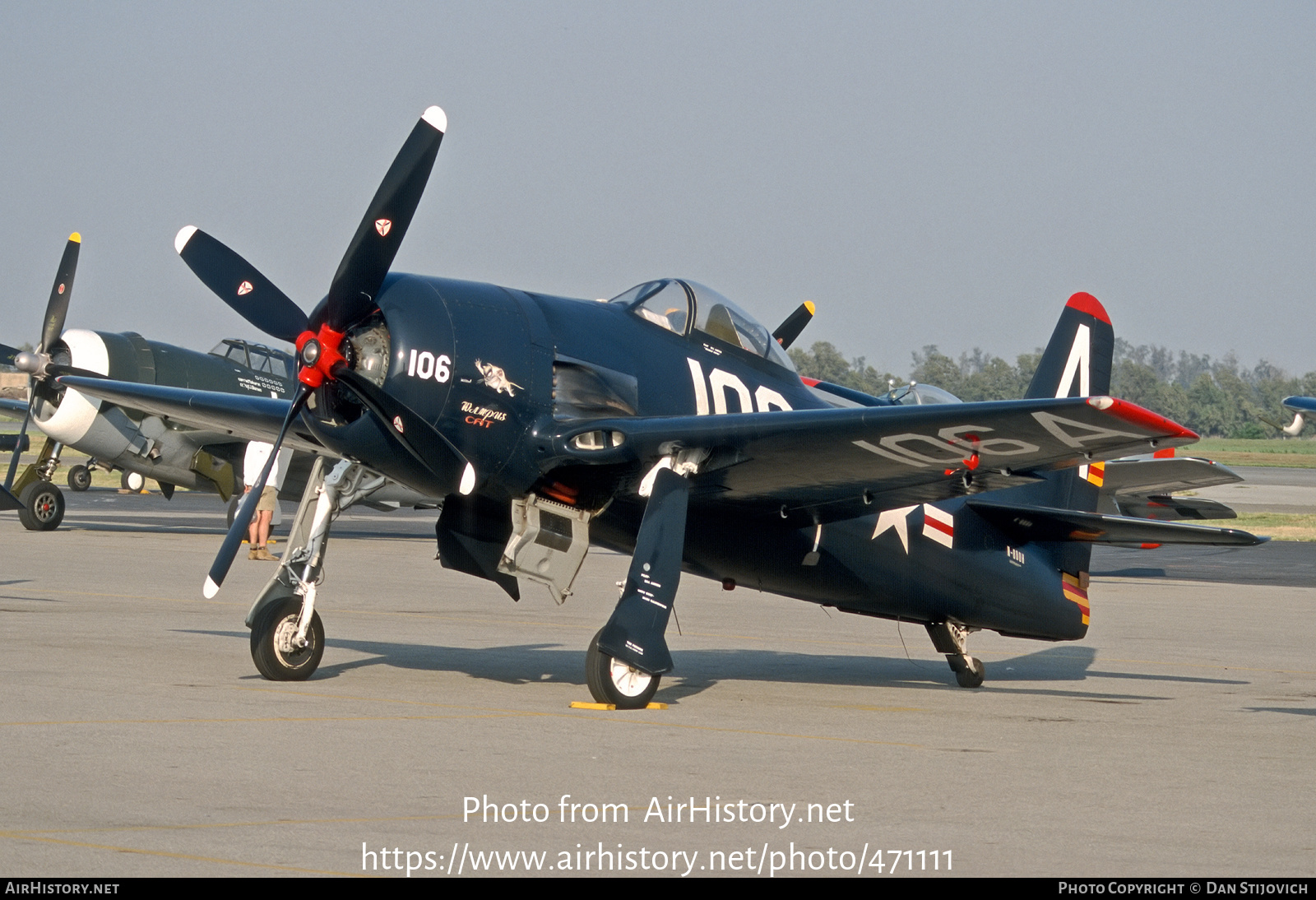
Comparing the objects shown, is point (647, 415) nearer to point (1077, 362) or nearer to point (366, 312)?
point (366, 312)

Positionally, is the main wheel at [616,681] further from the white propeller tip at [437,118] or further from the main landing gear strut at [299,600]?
the white propeller tip at [437,118]

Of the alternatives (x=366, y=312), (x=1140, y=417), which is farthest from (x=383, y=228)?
(x=1140, y=417)

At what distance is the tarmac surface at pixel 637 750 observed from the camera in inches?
200

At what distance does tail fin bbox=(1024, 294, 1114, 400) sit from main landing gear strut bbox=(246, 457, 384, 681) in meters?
5.61

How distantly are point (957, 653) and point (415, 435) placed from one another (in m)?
5.04

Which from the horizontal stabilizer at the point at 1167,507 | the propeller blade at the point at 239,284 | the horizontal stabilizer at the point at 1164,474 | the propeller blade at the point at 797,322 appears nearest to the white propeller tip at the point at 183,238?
the propeller blade at the point at 239,284

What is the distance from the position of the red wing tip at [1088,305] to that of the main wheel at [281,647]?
6656 mm

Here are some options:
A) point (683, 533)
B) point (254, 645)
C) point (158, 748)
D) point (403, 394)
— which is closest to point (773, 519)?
point (683, 533)

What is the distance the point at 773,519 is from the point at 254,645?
12.1 ft

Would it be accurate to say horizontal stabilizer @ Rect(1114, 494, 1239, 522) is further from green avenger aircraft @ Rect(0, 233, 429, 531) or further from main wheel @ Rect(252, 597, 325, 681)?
main wheel @ Rect(252, 597, 325, 681)

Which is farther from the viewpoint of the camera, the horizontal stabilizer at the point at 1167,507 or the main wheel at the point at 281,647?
the horizontal stabilizer at the point at 1167,507

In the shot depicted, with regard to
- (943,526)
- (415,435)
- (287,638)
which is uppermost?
(415,435)

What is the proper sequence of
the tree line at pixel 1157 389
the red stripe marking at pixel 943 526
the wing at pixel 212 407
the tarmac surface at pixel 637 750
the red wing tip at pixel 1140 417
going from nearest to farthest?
the tarmac surface at pixel 637 750, the red wing tip at pixel 1140 417, the wing at pixel 212 407, the red stripe marking at pixel 943 526, the tree line at pixel 1157 389

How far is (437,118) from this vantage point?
8.63 meters
